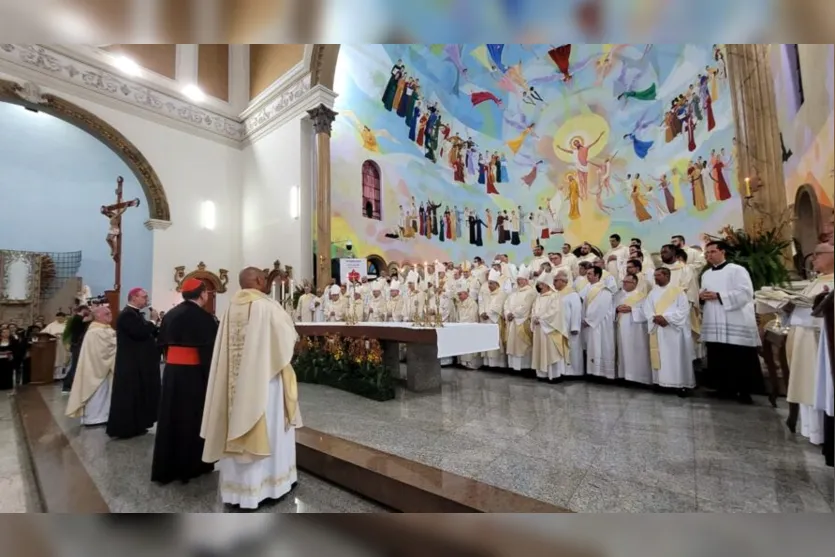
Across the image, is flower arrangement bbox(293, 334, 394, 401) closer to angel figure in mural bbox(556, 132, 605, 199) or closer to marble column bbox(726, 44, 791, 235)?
marble column bbox(726, 44, 791, 235)

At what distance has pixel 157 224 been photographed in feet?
13.5

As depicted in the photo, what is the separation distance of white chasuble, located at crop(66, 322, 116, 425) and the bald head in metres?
3.05

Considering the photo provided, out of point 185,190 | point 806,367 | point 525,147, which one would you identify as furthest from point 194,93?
point 525,147

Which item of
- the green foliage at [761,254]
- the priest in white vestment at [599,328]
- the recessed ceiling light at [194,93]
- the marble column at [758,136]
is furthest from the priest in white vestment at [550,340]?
the recessed ceiling light at [194,93]

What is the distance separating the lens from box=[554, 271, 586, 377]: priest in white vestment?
5.65 m

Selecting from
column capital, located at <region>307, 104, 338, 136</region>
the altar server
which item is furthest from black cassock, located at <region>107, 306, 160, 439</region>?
column capital, located at <region>307, 104, 338, 136</region>

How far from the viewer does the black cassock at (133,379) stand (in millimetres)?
3875

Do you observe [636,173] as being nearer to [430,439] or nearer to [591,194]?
[591,194]

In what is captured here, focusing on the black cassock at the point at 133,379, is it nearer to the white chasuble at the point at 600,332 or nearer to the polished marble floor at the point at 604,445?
the polished marble floor at the point at 604,445

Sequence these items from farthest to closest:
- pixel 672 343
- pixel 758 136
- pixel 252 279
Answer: pixel 758 136, pixel 672 343, pixel 252 279

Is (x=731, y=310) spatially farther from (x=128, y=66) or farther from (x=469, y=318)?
(x=128, y=66)

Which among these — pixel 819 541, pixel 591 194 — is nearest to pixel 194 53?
pixel 819 541

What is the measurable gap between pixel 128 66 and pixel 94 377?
3.73 metres

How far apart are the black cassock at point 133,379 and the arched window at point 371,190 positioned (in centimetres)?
901
